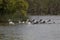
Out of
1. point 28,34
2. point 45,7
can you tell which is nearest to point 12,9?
point 28,34

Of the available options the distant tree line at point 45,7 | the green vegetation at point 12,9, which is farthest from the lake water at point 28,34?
the distant tree line at point 45,7

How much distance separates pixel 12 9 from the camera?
44.8 metres

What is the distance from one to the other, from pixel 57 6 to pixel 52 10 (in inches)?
114

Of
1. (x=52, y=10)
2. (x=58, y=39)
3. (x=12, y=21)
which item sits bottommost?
(x=52, y=10)

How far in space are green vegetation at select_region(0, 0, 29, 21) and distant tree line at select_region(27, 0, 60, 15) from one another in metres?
44.1

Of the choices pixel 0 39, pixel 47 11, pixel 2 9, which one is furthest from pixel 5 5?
pixel 47 11

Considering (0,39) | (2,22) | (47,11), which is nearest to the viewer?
(0,39)

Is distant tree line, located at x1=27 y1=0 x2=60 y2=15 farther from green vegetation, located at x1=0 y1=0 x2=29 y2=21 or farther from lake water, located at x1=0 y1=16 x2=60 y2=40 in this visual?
lake water, located at x1=0 y1=16 x2=60 y2=40

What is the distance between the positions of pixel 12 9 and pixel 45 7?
5685 cm

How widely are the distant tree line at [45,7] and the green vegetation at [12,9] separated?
1736 inches

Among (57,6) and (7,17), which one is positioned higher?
(7,17)

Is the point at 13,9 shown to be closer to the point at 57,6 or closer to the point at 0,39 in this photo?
the point at 0,39

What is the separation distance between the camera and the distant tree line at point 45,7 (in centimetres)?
9572

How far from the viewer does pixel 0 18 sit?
42.8 m
